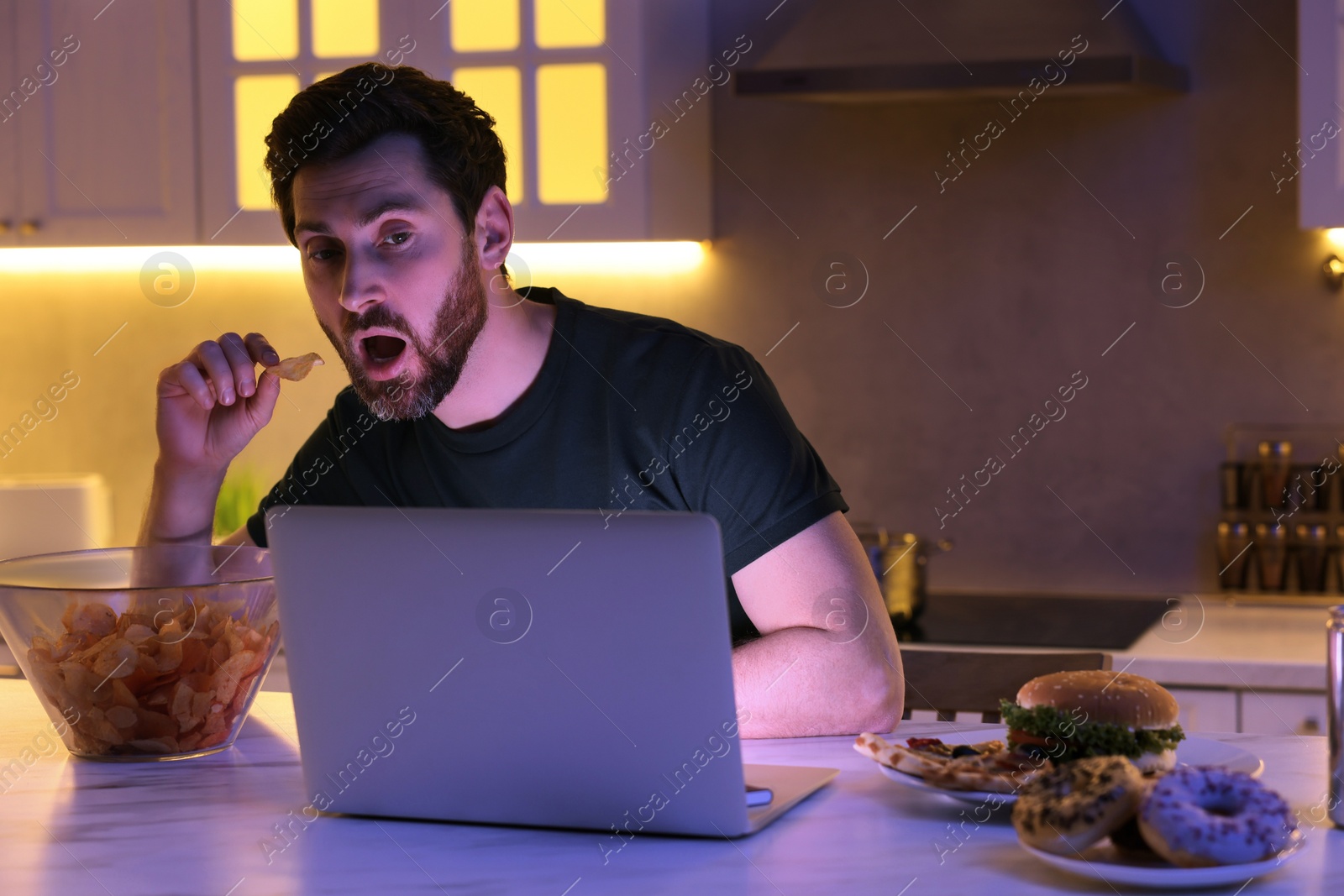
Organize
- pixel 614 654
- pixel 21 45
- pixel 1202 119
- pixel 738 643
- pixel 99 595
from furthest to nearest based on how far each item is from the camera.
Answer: pixel 21 45, pixel 1202 119, pixel 738 643, pixel 99 595, pixel 614 654

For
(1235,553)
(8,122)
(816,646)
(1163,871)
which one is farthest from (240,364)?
(1235,553)

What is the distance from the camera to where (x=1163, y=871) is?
77 centimetres

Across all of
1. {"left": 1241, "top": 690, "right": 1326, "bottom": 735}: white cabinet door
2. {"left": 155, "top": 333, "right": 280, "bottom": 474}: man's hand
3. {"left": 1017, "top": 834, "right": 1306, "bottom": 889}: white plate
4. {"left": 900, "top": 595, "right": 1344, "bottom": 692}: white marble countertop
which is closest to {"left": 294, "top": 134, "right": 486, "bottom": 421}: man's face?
{"left": 155, "top": 333, "right": 280, "bottom": 474}: man's hand

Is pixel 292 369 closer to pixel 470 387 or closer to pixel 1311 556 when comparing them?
pixel 470 387

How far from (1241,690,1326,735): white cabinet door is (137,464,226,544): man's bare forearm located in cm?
144

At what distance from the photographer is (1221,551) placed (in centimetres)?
254

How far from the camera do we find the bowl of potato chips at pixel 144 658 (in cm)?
112

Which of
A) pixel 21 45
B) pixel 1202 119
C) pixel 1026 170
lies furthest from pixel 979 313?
pixel 21 45

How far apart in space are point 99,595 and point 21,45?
1.98 meters

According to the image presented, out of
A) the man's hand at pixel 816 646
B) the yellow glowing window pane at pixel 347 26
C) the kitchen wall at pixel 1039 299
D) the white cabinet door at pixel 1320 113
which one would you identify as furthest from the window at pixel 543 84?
the man's hand at pixel 816 646

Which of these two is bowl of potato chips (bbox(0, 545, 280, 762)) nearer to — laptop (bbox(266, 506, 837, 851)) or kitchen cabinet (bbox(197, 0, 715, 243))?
laptop (bbox(266, 506, 837, 851))

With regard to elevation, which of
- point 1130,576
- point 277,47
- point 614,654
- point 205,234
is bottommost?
point 1130,576

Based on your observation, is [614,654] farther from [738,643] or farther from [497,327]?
[497,327]

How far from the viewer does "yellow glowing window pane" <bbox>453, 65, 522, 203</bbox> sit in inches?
99.2
